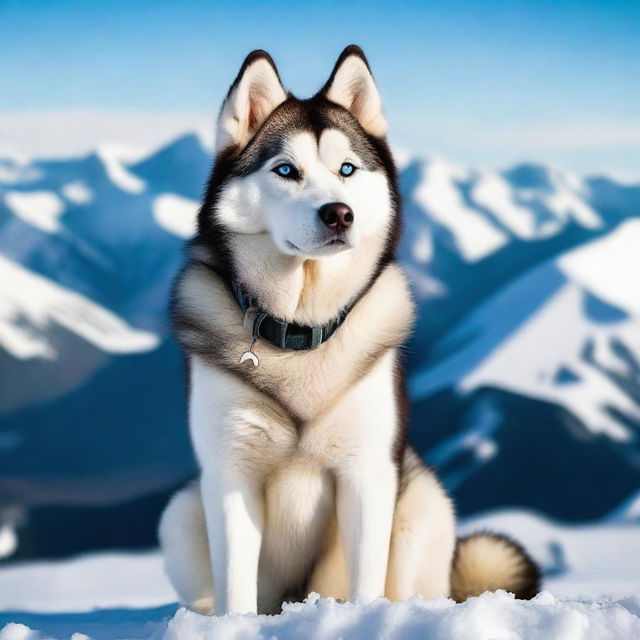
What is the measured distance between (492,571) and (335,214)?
1642 mm

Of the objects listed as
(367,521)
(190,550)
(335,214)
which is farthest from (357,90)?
(190,550)

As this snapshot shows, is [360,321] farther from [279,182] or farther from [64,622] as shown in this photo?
[64,622]

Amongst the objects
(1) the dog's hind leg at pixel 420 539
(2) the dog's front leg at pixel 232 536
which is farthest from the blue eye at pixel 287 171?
(1) the dog's hind leg at pixel 420 539

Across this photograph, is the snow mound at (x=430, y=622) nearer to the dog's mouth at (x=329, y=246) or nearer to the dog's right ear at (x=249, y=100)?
the dog's mouth at (x=329, y=246)

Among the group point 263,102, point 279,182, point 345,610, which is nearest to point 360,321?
point 279,182

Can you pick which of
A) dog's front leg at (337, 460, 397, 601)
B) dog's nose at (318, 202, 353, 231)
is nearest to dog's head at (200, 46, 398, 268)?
dog's nose at (318, 202, 353, 231)

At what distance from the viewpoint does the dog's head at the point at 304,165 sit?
321 cm

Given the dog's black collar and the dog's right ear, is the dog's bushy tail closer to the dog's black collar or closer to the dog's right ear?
the dog's black collar

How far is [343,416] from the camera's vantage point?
11.0 ft

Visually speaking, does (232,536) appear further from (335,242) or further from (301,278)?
(335,242)

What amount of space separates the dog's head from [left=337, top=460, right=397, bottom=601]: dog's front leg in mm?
729

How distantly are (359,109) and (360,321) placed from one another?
2.42 feet

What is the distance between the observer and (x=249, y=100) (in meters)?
3.46

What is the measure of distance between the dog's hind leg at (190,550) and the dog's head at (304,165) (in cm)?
102
